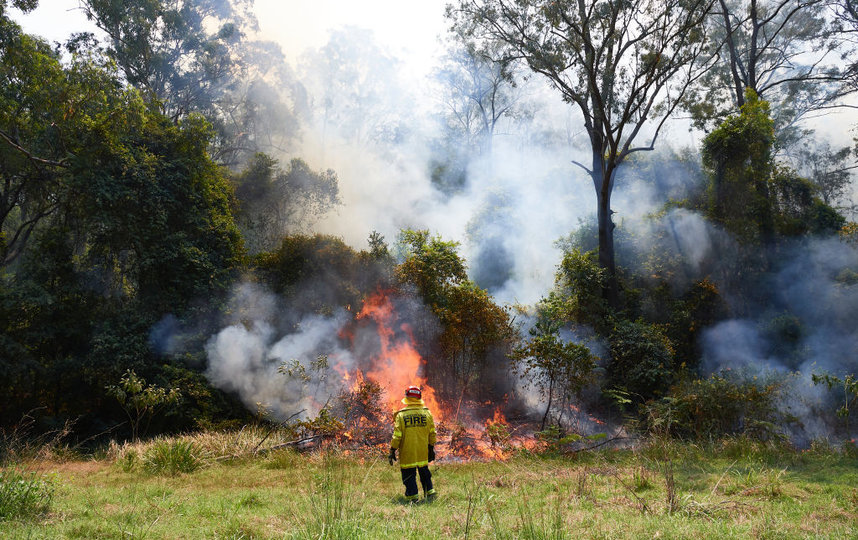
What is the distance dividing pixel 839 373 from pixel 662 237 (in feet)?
22.3

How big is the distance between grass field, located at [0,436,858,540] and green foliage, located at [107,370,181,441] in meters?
1.36

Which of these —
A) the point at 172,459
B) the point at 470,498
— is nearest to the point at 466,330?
the point at 172,459

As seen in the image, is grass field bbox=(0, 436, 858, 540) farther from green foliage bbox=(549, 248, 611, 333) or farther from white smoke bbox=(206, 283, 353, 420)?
green foliage bbox=(549, 248, 611, 333)

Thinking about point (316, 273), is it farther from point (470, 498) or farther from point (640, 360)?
point (470, 498)

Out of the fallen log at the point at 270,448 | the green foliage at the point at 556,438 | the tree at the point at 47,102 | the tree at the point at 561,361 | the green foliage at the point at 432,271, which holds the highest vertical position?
the tree at the point at 47,102

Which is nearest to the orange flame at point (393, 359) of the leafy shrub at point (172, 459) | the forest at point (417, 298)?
the forest at point (417, 298)

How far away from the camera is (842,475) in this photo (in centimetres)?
754

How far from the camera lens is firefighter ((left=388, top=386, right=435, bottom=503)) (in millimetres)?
6711

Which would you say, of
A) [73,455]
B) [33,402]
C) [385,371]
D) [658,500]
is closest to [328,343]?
[385,371]

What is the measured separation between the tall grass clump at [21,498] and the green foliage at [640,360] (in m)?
12.4

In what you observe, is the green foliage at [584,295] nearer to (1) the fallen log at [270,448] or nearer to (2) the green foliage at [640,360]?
(2) the green foliage at [640,360]

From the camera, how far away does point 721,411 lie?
11.4 m

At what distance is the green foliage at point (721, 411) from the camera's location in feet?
36.1

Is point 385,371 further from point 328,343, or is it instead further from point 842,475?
point 842,475
